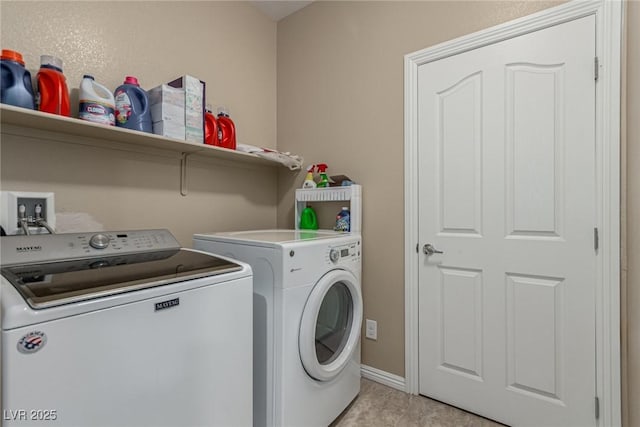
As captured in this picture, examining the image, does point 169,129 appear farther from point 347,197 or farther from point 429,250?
point 429,250

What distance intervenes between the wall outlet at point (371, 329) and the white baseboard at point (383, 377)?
21 cm

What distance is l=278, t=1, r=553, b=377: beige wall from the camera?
6.36 feet

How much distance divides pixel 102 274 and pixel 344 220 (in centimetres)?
142

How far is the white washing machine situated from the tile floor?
151 millimetres

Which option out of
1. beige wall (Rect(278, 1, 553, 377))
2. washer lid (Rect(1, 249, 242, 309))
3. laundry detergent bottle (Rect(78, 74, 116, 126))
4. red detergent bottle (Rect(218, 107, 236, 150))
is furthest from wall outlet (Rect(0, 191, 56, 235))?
beige wall (Rect(278, 1, 553, 377))

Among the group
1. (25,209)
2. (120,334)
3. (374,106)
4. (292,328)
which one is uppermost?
(374,106)

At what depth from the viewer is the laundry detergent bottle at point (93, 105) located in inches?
55.2

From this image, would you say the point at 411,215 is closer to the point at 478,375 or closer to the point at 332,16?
the point at 478,375

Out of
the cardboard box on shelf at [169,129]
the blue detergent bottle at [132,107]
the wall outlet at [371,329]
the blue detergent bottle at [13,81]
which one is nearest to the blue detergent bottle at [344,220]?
the wall outlet at [371,329]

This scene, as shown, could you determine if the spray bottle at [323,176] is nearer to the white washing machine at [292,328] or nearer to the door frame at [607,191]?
the white washing machine at [292,328]

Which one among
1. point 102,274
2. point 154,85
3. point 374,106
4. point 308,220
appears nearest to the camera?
point 102,274

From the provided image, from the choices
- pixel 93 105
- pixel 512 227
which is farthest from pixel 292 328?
pixel 93 105

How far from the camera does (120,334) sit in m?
0.88

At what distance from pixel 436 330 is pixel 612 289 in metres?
0.85
